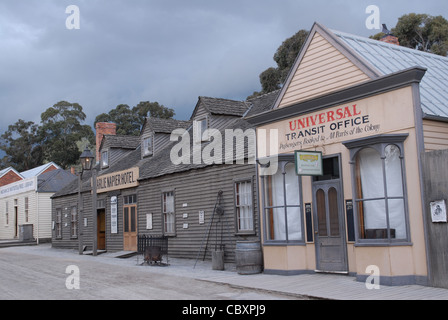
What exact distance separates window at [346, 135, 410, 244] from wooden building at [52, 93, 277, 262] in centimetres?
452

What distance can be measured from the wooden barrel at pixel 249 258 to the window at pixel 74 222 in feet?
56.0

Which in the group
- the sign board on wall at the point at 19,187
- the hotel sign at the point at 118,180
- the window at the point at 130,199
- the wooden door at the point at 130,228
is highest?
the sign board on wall at the point at 19,187

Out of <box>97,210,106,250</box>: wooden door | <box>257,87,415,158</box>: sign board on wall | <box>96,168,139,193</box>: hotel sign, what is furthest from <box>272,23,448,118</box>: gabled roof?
<box>97,210,106,250</box>: wooden door

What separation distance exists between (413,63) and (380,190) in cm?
484

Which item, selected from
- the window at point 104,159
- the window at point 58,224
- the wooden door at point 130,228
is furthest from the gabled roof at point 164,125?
the window at point 58,224

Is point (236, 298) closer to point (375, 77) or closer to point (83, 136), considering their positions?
point (375, 77)

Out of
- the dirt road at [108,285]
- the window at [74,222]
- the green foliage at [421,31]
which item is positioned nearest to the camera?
the dirt road at [108,285]

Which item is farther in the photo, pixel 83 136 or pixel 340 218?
pixel 83 136

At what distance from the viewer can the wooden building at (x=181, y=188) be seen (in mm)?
16609

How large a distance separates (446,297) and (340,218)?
3.69 meters

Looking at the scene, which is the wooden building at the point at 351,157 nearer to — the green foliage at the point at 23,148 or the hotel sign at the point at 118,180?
the hotel sign at the point at 118,180

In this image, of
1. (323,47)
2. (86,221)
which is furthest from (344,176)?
(86,221)
